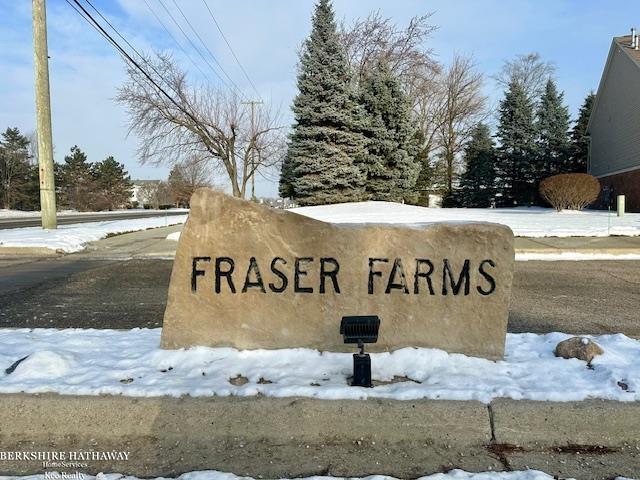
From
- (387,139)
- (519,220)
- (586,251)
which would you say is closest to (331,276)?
(586,251)

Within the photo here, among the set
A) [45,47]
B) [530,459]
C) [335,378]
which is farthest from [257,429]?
[45,47]

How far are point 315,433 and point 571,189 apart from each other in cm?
2488

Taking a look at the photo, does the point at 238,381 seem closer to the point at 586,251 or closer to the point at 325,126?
the point at 586,251

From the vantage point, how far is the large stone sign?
384 centimetres

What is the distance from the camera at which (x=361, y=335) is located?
3229mm

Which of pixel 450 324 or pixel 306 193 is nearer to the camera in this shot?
pixel 450 324

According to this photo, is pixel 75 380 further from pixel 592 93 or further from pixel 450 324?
pixel 592 93

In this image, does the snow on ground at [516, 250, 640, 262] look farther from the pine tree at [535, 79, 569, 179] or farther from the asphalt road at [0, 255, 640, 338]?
the pine tree at [535, 79, 569, 179]

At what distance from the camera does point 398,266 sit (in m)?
3.87

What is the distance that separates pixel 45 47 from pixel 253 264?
49.8 ft

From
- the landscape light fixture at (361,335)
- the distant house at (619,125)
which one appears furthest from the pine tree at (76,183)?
the landscape light fixture at (361,335)

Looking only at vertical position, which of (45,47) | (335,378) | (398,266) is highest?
(45,47)

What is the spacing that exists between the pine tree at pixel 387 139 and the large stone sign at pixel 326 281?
927 inches

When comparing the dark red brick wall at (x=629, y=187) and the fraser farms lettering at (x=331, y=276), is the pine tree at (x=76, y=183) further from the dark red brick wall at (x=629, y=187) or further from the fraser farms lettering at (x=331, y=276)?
the fraser farms lettering at (x=331, y=276)
